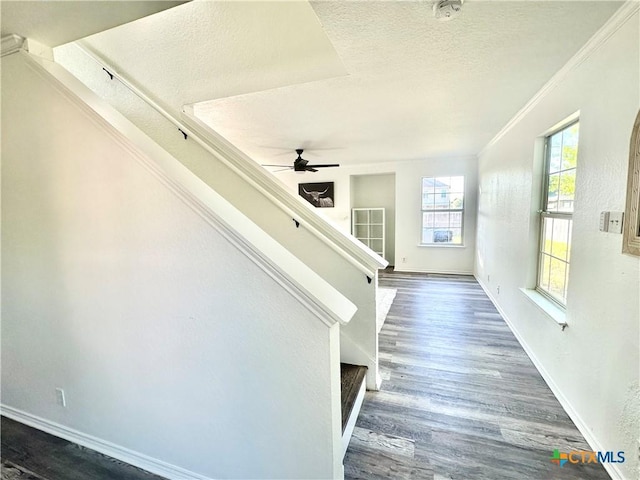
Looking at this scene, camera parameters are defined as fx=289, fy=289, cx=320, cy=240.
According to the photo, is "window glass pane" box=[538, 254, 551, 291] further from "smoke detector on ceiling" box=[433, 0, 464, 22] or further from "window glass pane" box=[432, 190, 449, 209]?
"window glass pane" box=[432, 190, 449, 209]

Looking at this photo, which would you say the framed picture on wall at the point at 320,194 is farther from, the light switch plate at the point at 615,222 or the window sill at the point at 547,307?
the light switch plate at the point at 615,222

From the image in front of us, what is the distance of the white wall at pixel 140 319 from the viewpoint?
126 cm

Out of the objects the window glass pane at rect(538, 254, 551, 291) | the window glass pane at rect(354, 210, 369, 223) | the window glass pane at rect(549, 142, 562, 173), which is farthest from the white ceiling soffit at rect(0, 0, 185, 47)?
the window glass pane at rect(354, 210, 369, 223)

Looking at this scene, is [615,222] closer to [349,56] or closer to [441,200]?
[349,56]

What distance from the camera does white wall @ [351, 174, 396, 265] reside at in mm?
6938

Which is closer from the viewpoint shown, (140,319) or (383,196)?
(140,319)

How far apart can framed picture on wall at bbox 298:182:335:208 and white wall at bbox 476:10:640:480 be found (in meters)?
4.51

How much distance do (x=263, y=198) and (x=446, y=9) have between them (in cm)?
167

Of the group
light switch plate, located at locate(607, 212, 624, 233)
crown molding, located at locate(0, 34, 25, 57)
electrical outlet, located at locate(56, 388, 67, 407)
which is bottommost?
electrical outlet, located at locate(56, 388, 67, 407)

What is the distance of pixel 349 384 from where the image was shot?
80.3 inches

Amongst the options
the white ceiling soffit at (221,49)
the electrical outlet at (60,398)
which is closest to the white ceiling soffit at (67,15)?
the white ceiling soffit at (221,49)

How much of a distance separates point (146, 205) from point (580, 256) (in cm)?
260

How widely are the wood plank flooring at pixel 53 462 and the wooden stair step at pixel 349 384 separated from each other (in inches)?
42.6

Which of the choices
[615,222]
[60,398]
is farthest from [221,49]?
[615,222]
